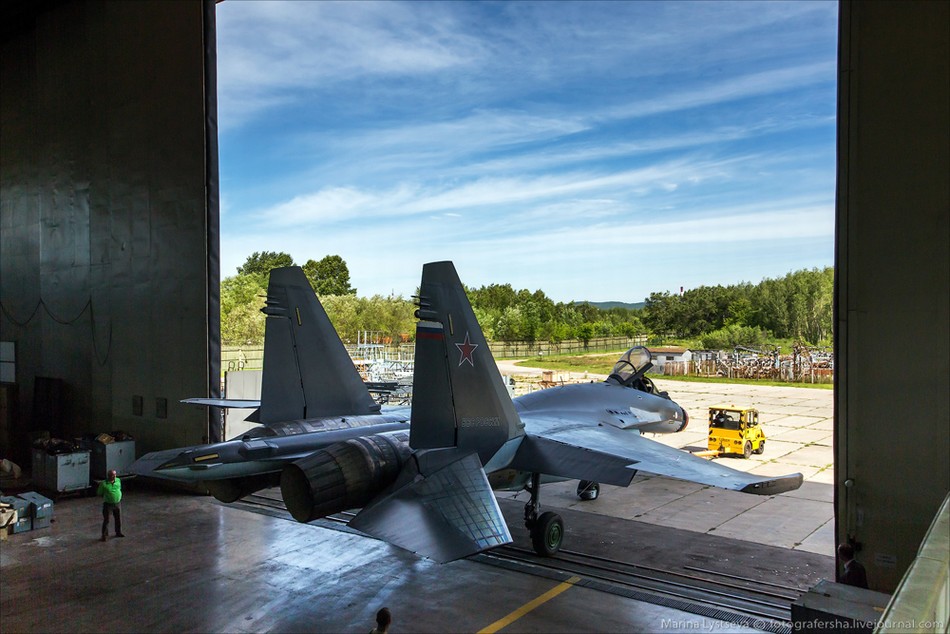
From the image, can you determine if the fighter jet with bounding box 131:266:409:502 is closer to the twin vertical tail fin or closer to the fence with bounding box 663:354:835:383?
the twin vertical tail fin

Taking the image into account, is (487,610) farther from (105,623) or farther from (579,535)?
(105,623)

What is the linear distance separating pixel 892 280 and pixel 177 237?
491 inches

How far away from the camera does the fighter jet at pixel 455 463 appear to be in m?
6.23

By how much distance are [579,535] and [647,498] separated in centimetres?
275

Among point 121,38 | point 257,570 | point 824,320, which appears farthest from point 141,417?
point 824,320

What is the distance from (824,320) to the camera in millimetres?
24578

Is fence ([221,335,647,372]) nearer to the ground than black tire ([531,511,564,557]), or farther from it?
farther from it

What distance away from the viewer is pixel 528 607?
6875 mm

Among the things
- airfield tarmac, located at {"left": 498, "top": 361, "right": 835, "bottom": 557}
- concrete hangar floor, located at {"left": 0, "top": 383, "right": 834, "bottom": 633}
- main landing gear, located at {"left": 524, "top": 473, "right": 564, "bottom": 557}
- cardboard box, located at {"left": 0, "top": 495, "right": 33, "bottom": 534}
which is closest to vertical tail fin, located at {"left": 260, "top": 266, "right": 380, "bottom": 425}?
concrete hangar floor, located at {"left": 0, "top": 383, "right": 834, "bottom": 633}

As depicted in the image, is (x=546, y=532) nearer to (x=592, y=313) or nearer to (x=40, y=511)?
(x=40, y=511)

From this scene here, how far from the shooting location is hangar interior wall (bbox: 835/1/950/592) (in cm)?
627

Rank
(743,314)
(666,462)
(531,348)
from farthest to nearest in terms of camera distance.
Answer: (531,348) < (743,314) < (666,462)

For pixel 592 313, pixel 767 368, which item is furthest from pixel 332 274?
pixel 767 368

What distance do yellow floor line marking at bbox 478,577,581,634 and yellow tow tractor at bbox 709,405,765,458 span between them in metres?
8.18
